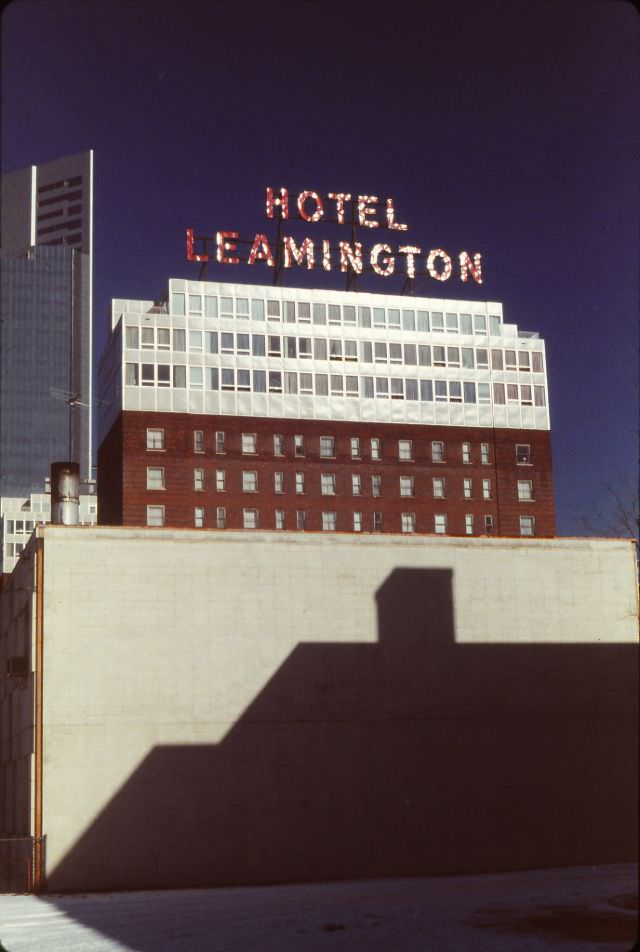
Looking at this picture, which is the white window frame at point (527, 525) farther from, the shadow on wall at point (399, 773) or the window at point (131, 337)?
the shadow on wall at point (399, 773)

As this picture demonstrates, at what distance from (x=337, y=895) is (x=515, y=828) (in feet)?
35.4

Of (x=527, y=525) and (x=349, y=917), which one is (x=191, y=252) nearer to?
(x=527, y=525)

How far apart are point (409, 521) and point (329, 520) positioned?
732 cm

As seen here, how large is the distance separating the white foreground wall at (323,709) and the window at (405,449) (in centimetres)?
6300

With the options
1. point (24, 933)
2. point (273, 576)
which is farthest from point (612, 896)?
point (273, 576)

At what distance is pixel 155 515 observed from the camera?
10400 cm

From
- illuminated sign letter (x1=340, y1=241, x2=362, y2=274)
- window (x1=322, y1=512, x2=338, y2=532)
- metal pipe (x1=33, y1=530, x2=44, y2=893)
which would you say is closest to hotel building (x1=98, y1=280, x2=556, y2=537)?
window (x1=322, y1=512, x2=338, y2=532)

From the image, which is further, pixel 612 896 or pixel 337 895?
pixel 337 895

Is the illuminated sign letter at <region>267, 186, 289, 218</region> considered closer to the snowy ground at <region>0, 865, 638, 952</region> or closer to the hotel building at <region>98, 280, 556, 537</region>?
the hotel building at <region>98, 280, 556, 537</region>

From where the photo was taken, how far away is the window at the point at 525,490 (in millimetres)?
114250

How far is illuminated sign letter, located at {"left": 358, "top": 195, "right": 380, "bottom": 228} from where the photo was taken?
11012 cm

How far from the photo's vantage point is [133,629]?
45.1 metres

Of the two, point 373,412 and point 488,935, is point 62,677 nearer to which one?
point 488,935

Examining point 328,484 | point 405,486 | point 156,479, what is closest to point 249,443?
point 328,484
